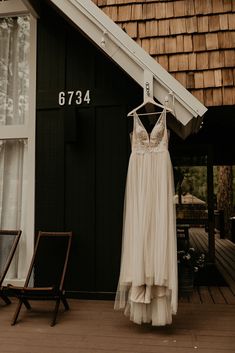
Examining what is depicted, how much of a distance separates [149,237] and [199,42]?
7.42 feet

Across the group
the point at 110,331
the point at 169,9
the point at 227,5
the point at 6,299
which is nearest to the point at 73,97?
the point at 169,9

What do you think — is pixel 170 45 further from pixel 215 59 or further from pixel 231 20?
pixel 231 20

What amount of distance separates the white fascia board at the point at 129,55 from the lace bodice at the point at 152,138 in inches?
7.6

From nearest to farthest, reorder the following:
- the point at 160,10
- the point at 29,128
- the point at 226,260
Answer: the point at 160,10 → the point at 29,128 → the point at 226,260

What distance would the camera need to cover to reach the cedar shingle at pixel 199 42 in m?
3.86

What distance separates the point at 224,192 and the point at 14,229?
1008 centimetres

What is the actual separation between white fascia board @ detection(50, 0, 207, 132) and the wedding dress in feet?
0.76

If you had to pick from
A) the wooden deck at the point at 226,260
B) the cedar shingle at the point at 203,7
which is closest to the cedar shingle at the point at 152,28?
the cedar shingle at the point at 203,7

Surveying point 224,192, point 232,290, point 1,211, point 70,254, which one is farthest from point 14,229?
point 224,192

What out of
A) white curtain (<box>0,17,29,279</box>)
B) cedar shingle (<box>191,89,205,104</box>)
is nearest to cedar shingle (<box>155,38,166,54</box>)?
cedar shingle (<box>191,89,205,104</box>)

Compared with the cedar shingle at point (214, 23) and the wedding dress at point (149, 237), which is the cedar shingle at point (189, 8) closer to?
the cedar shingle at point (214, 23)

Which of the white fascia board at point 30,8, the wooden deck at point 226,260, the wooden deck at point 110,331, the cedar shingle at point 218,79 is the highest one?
the white fascia board at point 30,8

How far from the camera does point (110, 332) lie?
9.97 ft

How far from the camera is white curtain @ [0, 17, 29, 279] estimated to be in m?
4.29
